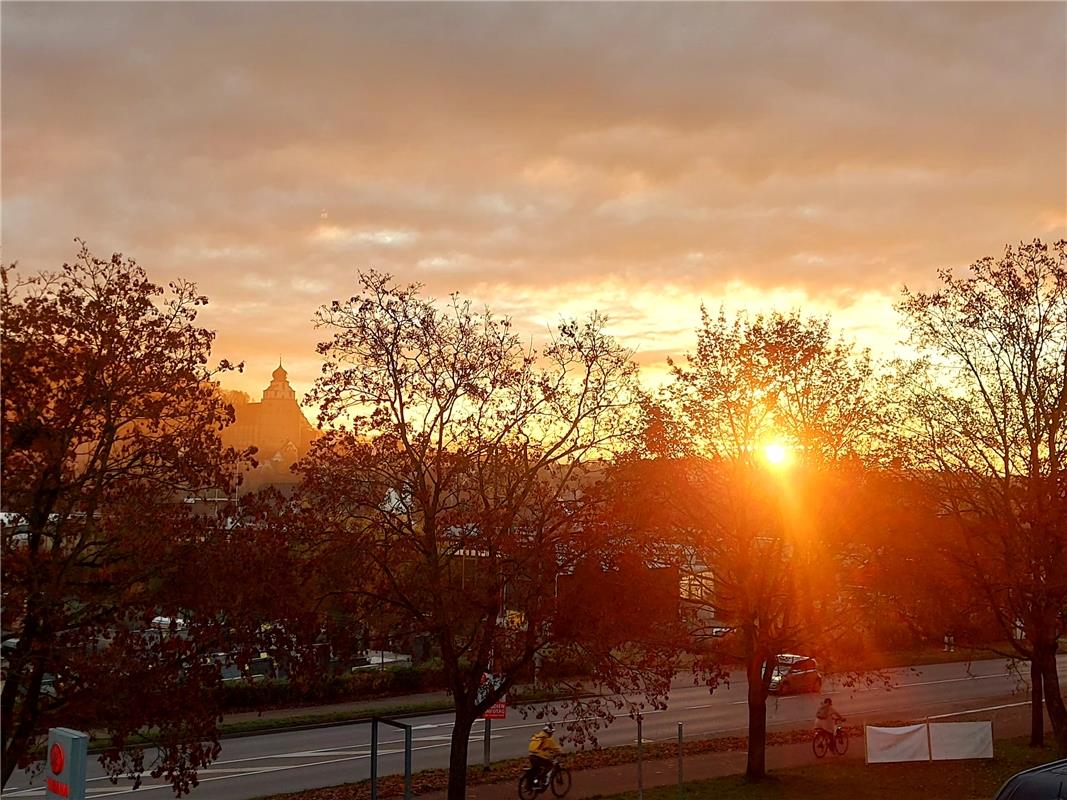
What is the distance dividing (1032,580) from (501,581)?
12.5 meters

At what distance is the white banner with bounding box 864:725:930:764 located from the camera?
22297 mm

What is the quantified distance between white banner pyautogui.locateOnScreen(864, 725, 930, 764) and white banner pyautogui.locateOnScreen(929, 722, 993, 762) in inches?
8.6

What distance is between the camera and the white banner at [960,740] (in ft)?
73.5

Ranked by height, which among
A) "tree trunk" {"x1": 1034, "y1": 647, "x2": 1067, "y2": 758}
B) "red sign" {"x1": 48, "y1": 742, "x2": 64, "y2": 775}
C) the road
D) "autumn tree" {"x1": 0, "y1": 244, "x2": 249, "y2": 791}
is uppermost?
"autumn tree" {"x1": 0, "y1": 244, "x2": 249, "y2": 791}

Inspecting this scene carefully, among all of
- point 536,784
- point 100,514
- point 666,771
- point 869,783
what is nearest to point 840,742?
point 869,783

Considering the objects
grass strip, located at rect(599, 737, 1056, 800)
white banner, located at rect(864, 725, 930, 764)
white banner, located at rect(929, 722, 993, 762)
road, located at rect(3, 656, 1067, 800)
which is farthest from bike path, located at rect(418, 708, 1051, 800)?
white banner, located at rect(929, 722, 993, 762)

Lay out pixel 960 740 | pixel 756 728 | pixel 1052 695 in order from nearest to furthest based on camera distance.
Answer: pixel 756 728, pixel 960 740, pixel 1052 695

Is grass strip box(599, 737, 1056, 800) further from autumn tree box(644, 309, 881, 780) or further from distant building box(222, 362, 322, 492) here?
distant building box(222, 362, 322, 492)

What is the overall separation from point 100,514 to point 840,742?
827 inches

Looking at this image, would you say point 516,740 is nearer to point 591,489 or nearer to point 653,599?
point 653,599

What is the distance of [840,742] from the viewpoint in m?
26.1

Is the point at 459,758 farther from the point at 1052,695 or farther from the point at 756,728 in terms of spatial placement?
the point at 1052,695

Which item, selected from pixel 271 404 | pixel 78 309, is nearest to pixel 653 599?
pixel 78 309

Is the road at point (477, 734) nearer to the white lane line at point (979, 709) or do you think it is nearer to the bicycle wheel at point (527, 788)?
the white lane line at point (979, 709)
